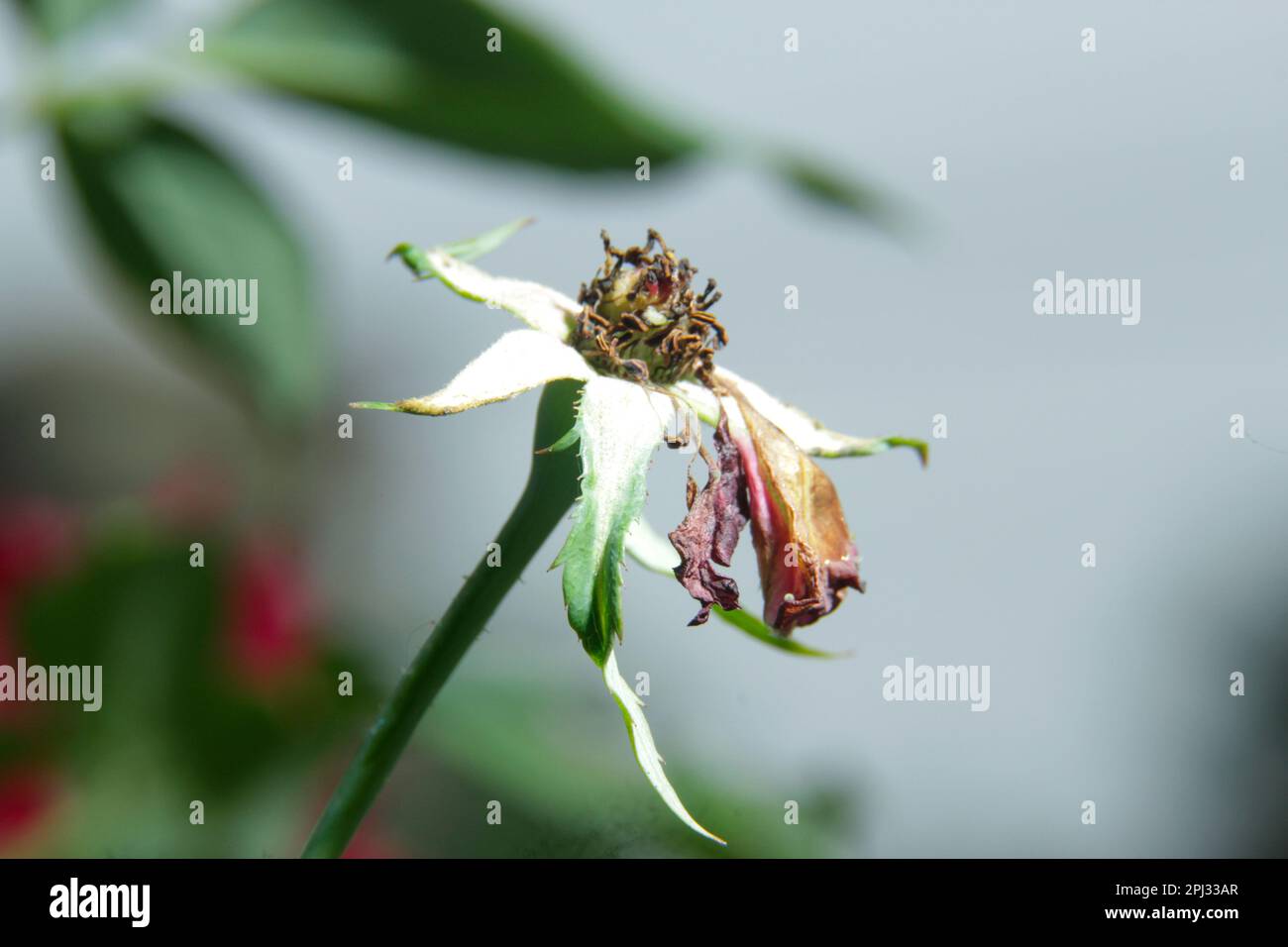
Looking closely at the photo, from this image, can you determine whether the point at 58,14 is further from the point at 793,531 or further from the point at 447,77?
the point at 793,531

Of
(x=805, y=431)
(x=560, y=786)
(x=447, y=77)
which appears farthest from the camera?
(x=560, y=786)

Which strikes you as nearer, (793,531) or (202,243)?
(793,531)

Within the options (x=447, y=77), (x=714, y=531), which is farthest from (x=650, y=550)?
(x=447, y=77)

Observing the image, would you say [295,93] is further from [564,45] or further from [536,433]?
[536,433]

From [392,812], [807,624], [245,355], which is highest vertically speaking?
[245,355]

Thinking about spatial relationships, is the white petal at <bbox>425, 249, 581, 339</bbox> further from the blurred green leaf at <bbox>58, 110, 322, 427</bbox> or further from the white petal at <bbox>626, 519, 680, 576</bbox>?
the blurred green leaf at <bbox>58, 110, 322, 427</bbox>
